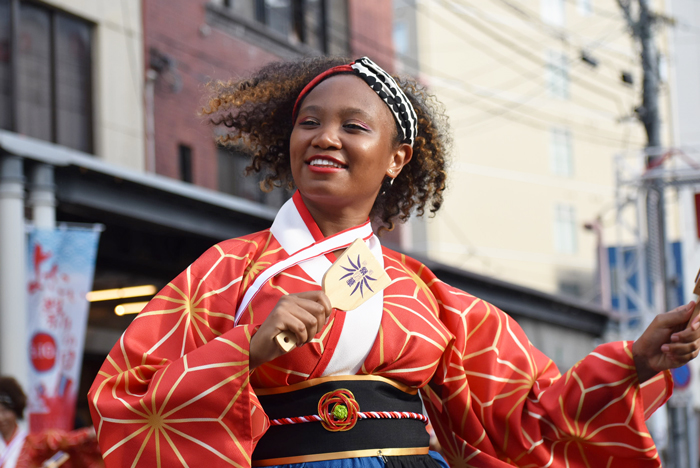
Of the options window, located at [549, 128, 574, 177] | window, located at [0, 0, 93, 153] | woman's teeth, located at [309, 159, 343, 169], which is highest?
window, located at [549, 128, 574, 177]

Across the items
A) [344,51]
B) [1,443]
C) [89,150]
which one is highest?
[344,51]

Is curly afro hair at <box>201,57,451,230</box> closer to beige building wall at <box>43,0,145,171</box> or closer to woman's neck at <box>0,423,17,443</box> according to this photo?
woman's neck at <box>0,423,17,443</box>

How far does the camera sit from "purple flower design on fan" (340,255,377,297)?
190cm

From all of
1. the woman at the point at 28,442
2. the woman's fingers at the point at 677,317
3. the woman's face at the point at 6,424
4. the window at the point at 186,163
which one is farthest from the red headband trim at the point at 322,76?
the window at the point at 186,163

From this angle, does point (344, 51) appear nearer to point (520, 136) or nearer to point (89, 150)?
point (89, 150)

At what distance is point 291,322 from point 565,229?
872 inches

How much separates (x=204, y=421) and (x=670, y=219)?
986 inches

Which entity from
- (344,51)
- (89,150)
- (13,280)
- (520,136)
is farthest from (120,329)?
(520,136)

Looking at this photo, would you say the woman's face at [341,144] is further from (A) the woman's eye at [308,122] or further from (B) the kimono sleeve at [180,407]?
(B) the kimono sleeve at [180,407]

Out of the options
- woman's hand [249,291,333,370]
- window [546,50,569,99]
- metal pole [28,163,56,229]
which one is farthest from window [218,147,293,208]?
window [546,50,569,99]

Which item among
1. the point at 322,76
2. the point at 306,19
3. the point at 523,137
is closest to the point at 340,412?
the point at 322,76

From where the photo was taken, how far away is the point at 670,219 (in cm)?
2502

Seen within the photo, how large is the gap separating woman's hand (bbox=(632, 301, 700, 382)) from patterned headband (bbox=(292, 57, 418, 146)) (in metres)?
0.80

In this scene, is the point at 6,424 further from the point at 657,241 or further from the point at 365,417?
the point at 657,241
